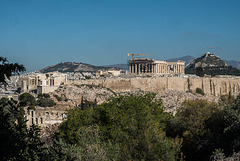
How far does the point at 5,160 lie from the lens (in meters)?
7.25

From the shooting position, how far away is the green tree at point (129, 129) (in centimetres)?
1251

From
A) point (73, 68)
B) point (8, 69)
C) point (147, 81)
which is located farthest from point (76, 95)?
point (73, 68)

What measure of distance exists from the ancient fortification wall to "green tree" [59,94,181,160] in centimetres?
2538

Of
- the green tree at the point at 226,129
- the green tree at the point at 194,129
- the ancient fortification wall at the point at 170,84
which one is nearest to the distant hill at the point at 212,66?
the ancient fortification wall at the point at 170,84

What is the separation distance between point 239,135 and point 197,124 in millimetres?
2812

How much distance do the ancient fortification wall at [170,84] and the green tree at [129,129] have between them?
25377mm

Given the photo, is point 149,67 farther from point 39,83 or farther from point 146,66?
point 39,83

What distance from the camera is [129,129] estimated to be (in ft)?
46.9

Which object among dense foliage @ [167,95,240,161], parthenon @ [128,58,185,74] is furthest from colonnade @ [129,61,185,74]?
dense foliage @ [167,95,240,161]

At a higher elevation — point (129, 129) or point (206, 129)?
point (129, 129)

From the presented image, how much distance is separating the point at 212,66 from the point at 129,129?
95.9 metres

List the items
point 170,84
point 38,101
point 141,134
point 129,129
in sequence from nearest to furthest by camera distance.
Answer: point 141,134
point 129,129
point 38,101
point 170,84

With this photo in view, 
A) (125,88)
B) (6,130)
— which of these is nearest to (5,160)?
(6,130)

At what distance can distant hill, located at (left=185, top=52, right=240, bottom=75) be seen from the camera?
93.4 metres
